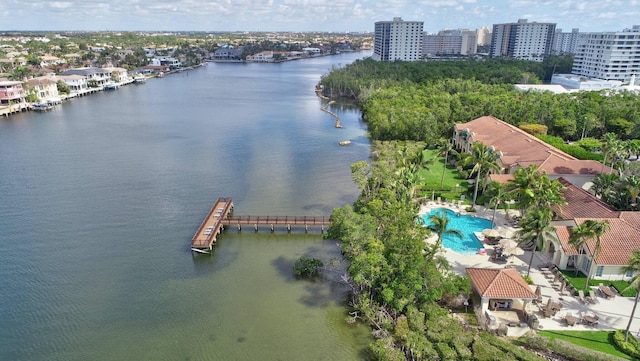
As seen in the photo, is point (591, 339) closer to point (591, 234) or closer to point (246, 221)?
point (591, 234)

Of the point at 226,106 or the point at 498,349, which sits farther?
the point at 226,106

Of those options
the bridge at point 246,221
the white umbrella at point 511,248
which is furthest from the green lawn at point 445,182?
the bridge at point 246,221

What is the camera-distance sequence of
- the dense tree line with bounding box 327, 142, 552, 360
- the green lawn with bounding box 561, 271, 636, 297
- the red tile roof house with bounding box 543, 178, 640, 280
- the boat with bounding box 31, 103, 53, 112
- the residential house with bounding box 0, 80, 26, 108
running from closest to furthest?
the dense tree line with bounding box 327, 142, 552, 360, the green lawn with bounding box 561, 271, 636, 297, the red tile roof house with bounding box 543, 178, 640, 280, the residential house with bounding box 0, 80, 26, 108, the boat with bounding box 31, 103, 53, 112

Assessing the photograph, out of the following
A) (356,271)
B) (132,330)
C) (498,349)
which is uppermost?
(356,271)

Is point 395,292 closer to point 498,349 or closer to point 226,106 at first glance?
point 498,349

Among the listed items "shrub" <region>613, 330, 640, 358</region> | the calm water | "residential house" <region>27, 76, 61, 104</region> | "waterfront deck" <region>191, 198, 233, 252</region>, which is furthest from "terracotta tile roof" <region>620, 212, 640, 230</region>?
"residential house" <region>27, 76, 61, 104</region>

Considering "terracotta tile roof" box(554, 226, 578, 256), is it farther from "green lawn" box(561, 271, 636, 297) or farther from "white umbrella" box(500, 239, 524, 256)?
"white umbrella" box(500, 239, 524, 256)

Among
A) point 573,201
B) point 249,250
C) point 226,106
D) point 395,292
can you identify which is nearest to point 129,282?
point 249,250
